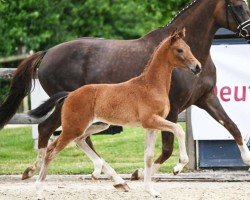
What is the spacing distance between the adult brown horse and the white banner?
126 centimetres

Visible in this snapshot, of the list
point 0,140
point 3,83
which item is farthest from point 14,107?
point 3,83

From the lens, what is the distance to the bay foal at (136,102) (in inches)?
322

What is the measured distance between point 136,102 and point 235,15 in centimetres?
180

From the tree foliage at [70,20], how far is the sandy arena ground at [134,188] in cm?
962

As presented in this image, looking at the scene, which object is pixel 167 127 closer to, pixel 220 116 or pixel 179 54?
pixel 179 54

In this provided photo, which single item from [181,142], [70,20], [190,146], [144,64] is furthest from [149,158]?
[70,20]

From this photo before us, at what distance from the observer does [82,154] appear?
12828 mm

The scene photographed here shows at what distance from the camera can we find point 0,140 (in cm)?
1447

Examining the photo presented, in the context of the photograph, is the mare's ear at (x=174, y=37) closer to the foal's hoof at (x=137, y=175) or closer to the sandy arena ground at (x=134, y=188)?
the sandy arena ground at (x=134, y=188)

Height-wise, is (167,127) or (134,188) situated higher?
(167,127)

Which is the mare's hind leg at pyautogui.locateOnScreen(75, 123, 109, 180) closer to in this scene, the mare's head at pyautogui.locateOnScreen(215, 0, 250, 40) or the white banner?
the mare's head at pyautogui.locateOnScreen(215, 0, 250, 40)

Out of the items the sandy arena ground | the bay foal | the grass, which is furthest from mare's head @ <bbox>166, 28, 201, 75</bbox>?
the grass

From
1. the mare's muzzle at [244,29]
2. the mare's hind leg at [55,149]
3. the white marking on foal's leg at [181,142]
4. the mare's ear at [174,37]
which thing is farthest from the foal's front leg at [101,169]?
the mare's muzzle at [244,29]

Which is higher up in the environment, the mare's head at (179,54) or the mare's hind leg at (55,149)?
the mare's head at (179,54)
